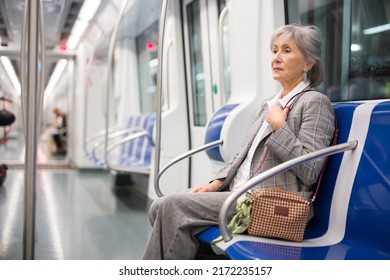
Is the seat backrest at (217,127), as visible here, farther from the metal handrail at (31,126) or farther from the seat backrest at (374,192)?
the metal handrail at (31,126)

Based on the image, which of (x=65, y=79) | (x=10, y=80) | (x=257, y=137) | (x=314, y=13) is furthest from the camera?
(x=65, y=79)

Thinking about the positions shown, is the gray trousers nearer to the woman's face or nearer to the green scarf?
the green scarf

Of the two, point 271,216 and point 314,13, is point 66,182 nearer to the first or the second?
point 314,13

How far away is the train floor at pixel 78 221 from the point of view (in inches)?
129

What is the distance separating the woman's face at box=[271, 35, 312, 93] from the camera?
2.18 meters

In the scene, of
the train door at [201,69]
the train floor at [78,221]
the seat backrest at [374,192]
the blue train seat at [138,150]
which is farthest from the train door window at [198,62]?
the seat backrest at [374,192]

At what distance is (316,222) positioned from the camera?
2.22 meters

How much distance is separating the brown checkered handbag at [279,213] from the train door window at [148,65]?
194 inches

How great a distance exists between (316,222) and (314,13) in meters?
1.39

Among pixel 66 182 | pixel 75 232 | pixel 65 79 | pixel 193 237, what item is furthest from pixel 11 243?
pixel 65 79

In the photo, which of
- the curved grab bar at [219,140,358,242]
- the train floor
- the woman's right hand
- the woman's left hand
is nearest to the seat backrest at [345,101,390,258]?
the curved grab bar at [219,140,358,242]

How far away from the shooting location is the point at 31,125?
5.53ft

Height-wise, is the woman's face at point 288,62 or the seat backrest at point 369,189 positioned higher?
the woman's face at point 288,62

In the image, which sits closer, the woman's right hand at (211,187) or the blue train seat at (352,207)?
the blue train seat at (352,207)
